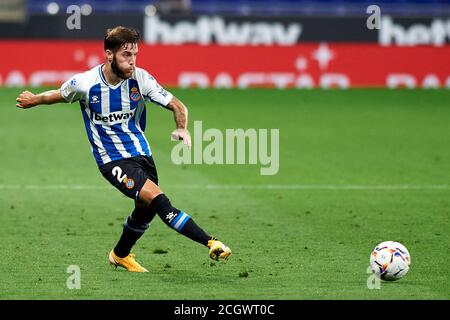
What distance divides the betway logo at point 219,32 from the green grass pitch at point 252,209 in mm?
4808

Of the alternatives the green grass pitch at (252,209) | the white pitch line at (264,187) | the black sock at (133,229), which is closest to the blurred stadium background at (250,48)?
the green grass pitch at (252,209)

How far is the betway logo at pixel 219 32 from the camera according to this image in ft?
92.7

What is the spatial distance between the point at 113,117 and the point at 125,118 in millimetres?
106

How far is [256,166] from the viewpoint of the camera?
16.6m

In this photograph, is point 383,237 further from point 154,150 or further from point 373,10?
point 373,10

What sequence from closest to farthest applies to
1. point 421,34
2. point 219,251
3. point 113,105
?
point 219,251, point 113,105, point 421,34

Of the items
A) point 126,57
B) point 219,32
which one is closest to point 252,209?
point 126,57

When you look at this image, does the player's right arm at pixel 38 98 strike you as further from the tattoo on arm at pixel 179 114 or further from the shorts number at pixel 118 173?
the tattoo on arm at pixel 179 114

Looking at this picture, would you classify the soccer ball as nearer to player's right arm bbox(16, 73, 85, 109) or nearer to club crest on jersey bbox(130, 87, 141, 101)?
club crest on jersey bbox(130, 87, 141, 101)

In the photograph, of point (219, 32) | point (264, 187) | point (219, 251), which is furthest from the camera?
point (219, 32)

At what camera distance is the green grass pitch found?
821 cm

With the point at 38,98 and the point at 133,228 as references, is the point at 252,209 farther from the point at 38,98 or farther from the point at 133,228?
the point at 38,98
